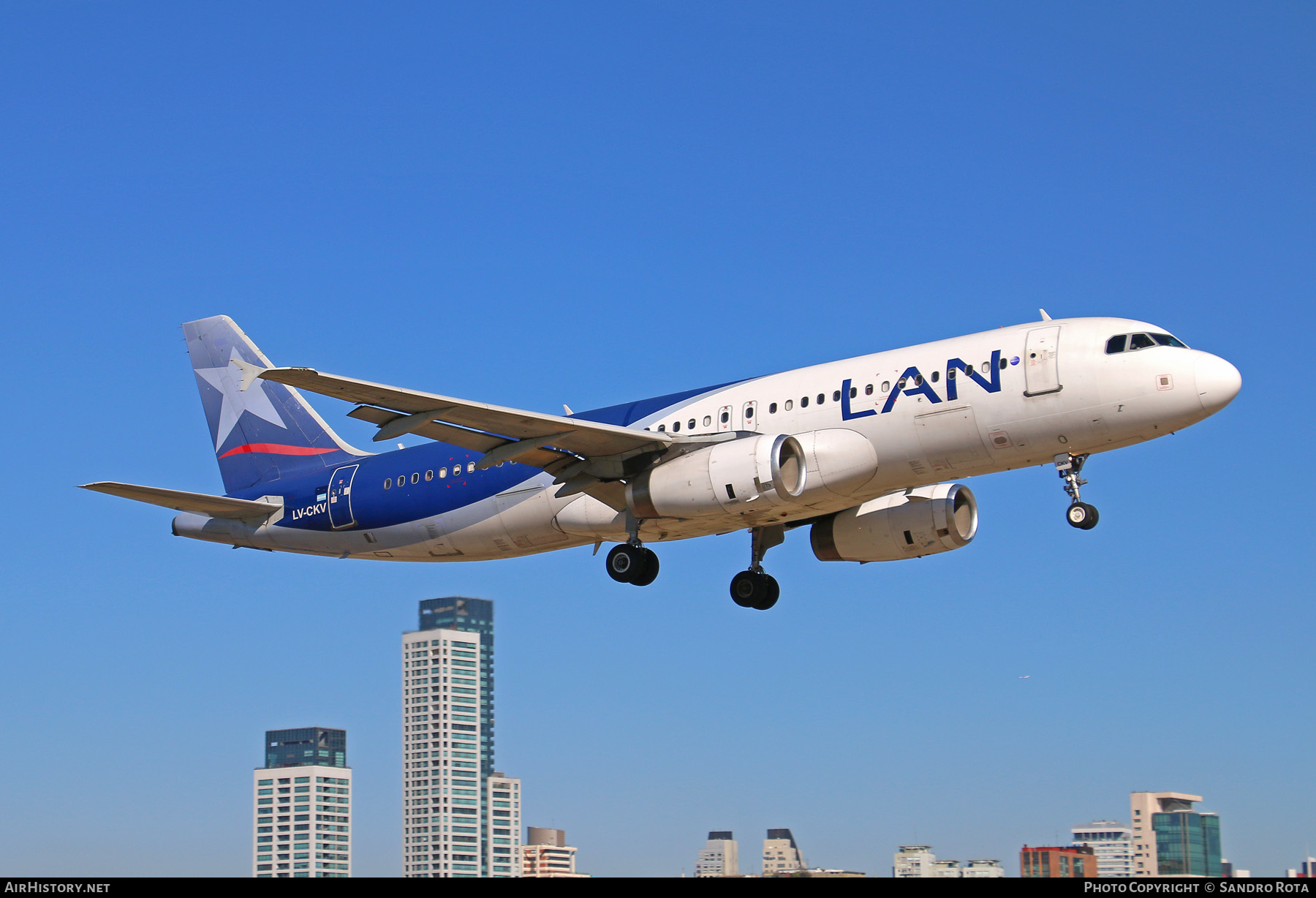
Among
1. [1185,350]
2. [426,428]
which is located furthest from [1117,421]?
[426,428]

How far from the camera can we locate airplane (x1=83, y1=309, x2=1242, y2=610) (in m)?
32.0

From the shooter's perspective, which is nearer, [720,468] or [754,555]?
[720,468]

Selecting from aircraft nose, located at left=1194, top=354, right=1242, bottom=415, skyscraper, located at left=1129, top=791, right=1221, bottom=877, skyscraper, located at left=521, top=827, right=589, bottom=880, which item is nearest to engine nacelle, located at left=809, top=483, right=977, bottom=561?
aircraft nose, located at left=1194, top=354, right=1242, bottom=415

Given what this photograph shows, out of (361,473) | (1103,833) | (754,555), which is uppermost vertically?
(361,473)

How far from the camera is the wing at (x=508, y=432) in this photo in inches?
A: 1251

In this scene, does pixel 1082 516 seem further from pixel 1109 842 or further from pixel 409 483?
pixel 1109 842

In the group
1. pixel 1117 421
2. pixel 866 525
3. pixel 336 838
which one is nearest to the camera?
pixel 1117 421

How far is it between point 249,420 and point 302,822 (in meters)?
114

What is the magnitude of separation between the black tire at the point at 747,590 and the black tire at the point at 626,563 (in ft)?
13.8

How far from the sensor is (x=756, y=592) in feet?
131

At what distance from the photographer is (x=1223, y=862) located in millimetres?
42281

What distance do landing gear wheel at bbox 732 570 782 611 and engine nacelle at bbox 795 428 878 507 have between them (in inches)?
258
